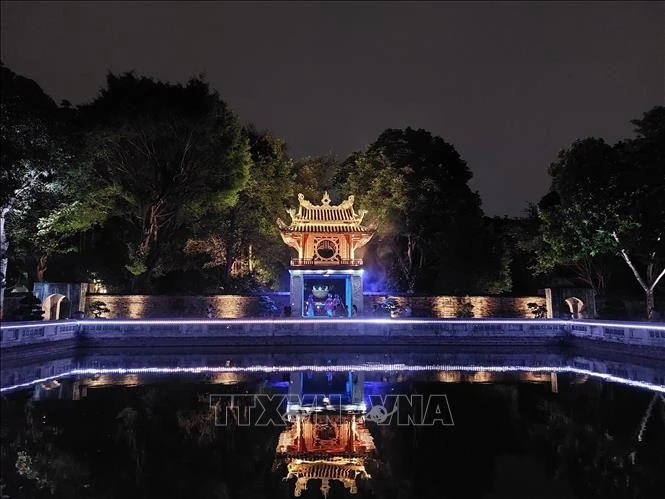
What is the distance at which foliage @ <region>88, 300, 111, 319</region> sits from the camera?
2467 centimetres

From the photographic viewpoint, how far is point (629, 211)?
70.6ft

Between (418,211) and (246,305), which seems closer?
(246,305)

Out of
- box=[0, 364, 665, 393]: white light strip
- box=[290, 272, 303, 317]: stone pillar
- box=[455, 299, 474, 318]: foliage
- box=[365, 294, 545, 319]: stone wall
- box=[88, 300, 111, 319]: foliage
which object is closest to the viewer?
box=[0, 364, 665, 393]: white light strip

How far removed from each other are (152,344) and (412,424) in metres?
13.9

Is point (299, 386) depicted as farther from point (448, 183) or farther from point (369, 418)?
point (448, 183)

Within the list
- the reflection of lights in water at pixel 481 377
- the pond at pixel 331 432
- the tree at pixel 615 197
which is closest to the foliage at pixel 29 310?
the pond at pixel 331 432

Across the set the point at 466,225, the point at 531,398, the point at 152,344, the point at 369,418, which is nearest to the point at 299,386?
the point at 369,418

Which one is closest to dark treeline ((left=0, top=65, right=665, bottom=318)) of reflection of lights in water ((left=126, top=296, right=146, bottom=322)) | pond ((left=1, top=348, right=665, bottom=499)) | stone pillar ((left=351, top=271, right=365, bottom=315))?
reflection of lights in water ((left=126, top=296, right=146, bottom=322))

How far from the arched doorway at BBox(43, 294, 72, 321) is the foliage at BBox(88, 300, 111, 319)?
94 centimetres

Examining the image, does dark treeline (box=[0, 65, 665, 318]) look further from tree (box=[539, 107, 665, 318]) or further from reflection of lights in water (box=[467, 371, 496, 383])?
reflection of lights in water (box=[467, 371, 496, 383])

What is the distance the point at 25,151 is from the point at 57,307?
9.10 m

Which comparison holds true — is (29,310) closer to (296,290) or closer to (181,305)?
(181,305)

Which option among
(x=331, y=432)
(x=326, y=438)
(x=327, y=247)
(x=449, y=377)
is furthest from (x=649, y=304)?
(x=326, y=438)

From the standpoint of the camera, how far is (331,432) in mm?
8719
